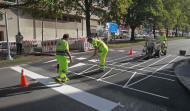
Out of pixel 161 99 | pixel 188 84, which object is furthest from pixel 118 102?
pixel 188 84

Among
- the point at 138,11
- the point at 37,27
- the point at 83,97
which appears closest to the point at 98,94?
the point at 83,97

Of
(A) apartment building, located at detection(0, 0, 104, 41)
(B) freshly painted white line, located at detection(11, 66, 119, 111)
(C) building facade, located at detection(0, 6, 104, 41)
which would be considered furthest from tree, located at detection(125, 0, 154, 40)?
(B) freshly painted white line, located at detection(11, 66, 119, 111)

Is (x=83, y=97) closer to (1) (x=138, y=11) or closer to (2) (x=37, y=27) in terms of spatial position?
(1) (x=138, y=11)

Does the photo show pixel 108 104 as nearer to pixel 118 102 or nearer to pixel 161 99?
pixel 118 102

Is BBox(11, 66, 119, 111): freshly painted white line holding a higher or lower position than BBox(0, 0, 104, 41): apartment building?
lower

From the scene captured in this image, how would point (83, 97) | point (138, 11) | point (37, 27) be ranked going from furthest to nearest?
point (37, 27) < point (138, 11) < point (83, 97)

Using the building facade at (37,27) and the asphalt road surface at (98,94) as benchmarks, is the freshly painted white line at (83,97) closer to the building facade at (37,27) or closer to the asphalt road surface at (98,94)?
the asphalt road surface at (98,94)

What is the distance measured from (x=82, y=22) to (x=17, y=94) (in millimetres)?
Result: 37426

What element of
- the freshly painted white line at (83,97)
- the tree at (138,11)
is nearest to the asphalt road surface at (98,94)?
the freshly painted white line at (83,97)

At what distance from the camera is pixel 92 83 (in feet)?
18.5

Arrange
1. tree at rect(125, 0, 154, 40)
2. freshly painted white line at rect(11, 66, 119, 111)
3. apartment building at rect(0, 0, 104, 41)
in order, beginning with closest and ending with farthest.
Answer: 1. freshly painted white line at rect(11, 66, 119, 111)
2. apartment building at rect(0, 0, 104, 41)
3. tree at rect(125, 0, 154, 40)

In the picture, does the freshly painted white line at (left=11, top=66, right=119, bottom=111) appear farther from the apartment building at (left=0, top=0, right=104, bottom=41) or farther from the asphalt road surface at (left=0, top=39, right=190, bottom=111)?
the apartment building at (left=0, top=0, right=104, bottom=41)

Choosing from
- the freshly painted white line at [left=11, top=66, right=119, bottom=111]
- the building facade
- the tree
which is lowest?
the freshly painted white line at [left=11, top=66, right=119, bottom=111]

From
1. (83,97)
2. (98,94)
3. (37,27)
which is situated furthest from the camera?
→ (37,27)
